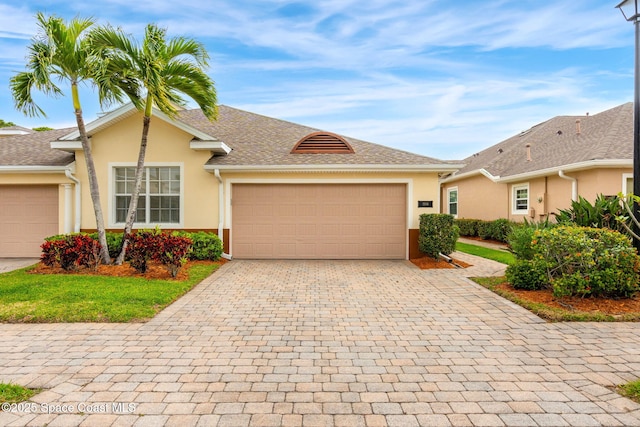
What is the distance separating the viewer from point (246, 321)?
5.15 meters

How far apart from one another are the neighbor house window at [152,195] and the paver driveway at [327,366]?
5.49m

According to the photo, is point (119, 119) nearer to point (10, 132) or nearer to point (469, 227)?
point (10, 132)

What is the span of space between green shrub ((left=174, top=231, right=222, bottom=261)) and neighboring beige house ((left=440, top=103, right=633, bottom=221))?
32.7 ft

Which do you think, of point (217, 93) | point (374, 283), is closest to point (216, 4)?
point (217, 93)

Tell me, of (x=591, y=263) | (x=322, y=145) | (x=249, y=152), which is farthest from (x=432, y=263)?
(x=249, y=152)

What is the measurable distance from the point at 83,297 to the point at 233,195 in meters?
5.55

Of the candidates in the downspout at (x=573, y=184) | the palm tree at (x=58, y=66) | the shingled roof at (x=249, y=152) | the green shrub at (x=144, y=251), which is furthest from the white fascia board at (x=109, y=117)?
the downspout at (x=573, y=184)

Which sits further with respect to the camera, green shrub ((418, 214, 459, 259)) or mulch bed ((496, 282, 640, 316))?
green shrub ((418, 214, 459, 259))

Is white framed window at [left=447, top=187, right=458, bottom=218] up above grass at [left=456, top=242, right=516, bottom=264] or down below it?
above

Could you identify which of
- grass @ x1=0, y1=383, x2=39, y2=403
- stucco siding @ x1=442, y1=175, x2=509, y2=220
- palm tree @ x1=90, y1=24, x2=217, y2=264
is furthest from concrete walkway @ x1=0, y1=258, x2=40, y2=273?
stucco siding @ x1=442, y1=175, x2=509, y2=220

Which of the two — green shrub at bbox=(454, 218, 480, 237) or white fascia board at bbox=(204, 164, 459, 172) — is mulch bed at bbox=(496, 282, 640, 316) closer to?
white fascia board at bbox=(204, 164, 459, 172)

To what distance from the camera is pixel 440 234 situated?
9.88 m

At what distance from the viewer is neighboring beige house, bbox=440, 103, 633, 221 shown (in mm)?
11117

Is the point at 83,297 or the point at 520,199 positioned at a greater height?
the point at 520,199
